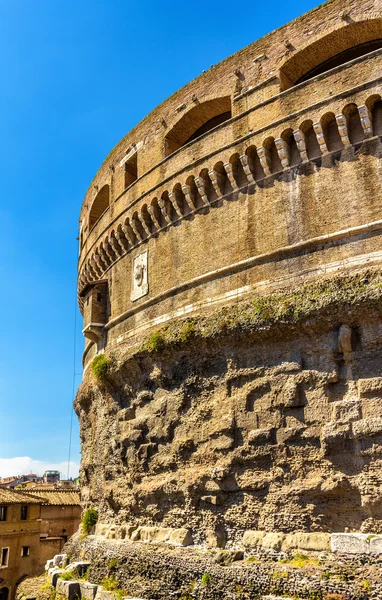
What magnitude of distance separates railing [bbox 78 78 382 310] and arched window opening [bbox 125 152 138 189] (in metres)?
1.19

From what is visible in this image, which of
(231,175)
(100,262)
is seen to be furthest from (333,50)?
(100,262)

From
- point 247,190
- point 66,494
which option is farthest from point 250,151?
point 66,494

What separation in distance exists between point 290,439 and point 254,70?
6.46 m

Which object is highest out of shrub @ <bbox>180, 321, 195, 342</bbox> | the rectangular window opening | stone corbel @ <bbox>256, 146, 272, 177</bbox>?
stone corbel @ <bbox>256, 146, 272, 177</bbox>

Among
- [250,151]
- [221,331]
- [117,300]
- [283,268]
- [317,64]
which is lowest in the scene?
[221,331]

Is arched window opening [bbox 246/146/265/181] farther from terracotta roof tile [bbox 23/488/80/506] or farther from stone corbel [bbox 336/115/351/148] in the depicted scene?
terracotta roof tile [bbox 23/488/80/506]

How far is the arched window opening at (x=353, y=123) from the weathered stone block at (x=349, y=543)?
541 centimetres

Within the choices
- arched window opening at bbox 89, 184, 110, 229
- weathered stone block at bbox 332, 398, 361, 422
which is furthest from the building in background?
weathered stone block at bbox 332, 398, 361, 422

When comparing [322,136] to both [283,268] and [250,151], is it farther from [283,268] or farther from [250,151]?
[283,268]

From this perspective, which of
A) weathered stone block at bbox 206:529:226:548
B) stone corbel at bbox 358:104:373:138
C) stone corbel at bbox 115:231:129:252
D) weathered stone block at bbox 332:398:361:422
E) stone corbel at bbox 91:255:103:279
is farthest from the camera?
stone corbel at bbox 91:255:103:279

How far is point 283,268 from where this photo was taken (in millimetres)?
9172

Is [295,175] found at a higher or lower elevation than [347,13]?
lower

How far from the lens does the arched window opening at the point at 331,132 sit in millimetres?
8977

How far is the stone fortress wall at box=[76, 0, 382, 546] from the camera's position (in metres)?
8.02
